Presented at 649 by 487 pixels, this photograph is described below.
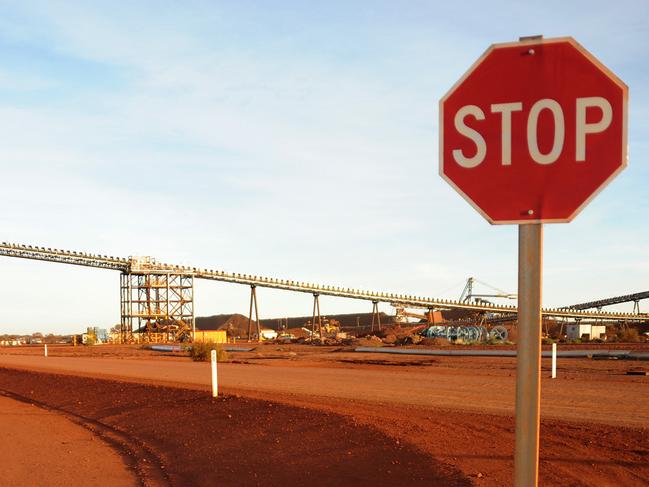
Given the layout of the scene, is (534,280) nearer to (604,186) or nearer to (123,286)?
(604,186)

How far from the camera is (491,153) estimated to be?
2812mm

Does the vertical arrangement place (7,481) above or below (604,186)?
below

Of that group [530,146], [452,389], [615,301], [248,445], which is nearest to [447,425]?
[248,445]

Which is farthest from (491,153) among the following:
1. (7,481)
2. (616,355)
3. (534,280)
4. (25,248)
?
(25,248)

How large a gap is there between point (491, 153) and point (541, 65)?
0.38 m

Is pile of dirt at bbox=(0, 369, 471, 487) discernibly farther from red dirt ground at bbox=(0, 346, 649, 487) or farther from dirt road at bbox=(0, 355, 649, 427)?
dirt road at bbox=(0, 355, 649, 427)

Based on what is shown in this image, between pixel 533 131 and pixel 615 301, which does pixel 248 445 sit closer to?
pixel 533 131

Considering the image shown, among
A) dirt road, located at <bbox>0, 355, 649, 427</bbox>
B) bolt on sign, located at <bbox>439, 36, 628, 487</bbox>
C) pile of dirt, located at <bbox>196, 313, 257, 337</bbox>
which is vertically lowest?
pile of dirt, located at <bbox>196, 313, 257, 337</bbox>

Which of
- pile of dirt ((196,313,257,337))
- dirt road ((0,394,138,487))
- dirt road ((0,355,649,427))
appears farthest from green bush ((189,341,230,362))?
pile of dirt ((196,313,257,337))

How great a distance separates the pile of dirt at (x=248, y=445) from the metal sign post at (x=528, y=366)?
202 inches

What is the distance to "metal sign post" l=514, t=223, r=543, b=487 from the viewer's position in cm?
262

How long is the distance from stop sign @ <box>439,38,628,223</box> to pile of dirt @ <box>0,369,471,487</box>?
17.8ft

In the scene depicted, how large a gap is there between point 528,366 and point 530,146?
829 mm

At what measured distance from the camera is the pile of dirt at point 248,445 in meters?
8.52
